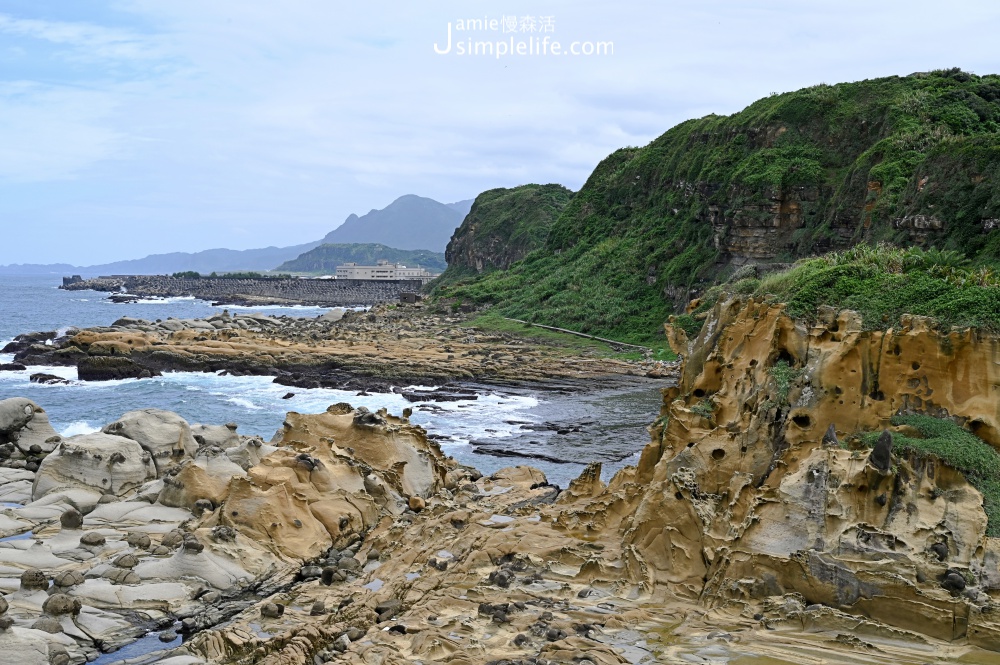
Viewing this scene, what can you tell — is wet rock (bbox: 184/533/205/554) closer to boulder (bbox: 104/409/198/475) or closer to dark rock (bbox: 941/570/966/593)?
boulder (bbox: 104/409/198/475)

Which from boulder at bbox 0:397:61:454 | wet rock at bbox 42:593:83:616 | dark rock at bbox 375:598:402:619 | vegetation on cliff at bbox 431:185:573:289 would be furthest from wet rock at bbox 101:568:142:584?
vegetation on cliff at bbox 431:185:573:289

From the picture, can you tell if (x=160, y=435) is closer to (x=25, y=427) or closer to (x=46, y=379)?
(x=25, y=427)

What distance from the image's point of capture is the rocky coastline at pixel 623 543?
11.4 meters

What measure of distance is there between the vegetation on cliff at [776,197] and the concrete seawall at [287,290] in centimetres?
5107

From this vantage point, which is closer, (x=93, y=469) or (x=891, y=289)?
(x=891, y=289)

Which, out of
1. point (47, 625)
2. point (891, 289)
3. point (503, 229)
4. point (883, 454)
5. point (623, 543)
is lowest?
point (47, 625)

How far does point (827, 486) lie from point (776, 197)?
45.0 metres

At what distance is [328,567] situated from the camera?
639 inches

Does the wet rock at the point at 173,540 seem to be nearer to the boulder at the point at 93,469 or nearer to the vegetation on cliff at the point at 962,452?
the boulder at the point at 93,469

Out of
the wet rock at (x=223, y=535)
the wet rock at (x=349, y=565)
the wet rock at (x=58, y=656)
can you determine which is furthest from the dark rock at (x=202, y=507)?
the wet rock at (x=58, y=656)

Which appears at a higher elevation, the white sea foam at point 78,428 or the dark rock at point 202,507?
the dark rock at point 202,507

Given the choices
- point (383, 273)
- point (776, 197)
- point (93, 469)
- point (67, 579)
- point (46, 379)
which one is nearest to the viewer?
point (67, 579)

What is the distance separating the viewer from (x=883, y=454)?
475 inches

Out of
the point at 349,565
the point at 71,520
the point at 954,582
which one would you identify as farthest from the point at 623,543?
the point at 71,520
